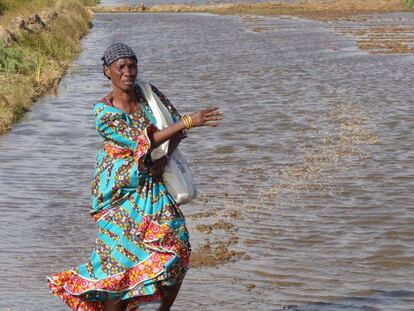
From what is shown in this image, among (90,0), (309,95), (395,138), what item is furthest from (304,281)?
(90,0)

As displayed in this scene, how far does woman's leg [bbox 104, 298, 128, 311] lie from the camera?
4.79m

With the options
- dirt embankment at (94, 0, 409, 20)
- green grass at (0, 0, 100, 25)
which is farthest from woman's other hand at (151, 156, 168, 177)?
dirt embankment at (94, 0, 409, 20)

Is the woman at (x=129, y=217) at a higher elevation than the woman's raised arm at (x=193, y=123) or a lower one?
lower

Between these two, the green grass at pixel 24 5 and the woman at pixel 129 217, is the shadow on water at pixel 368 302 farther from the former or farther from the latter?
the green grass at pixel 24 5

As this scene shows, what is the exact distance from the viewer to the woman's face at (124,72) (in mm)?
4801

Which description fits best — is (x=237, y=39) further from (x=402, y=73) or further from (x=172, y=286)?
(x=172, y=286)

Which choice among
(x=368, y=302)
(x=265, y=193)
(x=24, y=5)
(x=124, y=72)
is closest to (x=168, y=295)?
(x=124, y=72)

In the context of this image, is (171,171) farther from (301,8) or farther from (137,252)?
(301,8)

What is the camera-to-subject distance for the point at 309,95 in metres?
18.1

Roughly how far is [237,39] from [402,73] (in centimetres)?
1386

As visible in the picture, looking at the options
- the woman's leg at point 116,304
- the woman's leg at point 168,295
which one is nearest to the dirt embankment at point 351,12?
the woman's leg at point 168,295

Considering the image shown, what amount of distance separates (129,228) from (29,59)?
1598 centimetres

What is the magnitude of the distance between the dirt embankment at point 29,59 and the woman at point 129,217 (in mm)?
8941

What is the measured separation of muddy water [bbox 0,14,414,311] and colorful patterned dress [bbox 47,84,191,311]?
1531 mm
